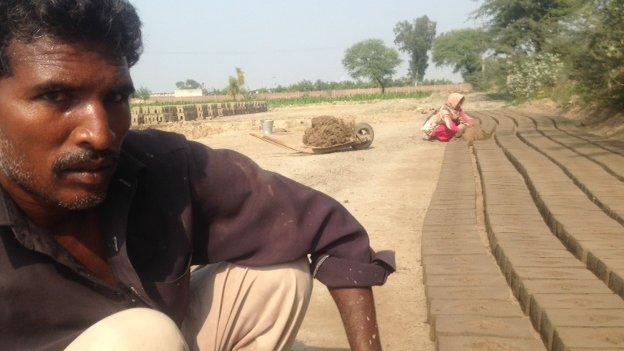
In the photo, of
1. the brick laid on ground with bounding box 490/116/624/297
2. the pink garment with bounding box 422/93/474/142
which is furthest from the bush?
the brick laid on ground with bounding box 490/116/624/297

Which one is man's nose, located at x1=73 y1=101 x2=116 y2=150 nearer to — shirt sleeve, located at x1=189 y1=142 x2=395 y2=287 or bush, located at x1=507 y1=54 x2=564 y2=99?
shirt sleeve, located at x1=189 y1=142 x2=395 y2=287

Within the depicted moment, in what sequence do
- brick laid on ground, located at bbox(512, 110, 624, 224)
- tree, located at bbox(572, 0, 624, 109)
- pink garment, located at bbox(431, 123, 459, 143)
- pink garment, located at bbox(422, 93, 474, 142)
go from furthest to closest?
1. pink garment, located at bbox(431, 123, 459, 143)
2. pink garment, located at bbox(422, 93, 474, 142)
3. tree, located at bbox(572, 0, 624, 109)
4. brick laid on ground, located at bbox(512, 110, 624, 224)

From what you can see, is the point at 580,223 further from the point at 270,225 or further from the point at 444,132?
the point at 444,132

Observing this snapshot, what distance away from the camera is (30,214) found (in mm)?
1404

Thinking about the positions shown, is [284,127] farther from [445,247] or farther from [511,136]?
[445,247]

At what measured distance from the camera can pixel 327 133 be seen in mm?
10734

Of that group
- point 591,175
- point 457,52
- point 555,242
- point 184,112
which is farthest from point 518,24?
point 457,52

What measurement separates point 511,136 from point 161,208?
9368mm

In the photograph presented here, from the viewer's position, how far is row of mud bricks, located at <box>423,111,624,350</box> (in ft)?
8.12

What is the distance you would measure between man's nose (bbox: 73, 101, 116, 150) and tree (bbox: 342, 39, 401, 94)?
285 ft

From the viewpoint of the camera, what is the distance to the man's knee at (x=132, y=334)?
127cm

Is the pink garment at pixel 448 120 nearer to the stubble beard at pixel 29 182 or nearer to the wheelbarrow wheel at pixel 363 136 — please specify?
the wheelbarrow wheel at pixel 363 136

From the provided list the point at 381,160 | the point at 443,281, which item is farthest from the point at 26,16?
the point at 381,160

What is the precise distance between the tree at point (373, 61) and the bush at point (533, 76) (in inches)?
2497
